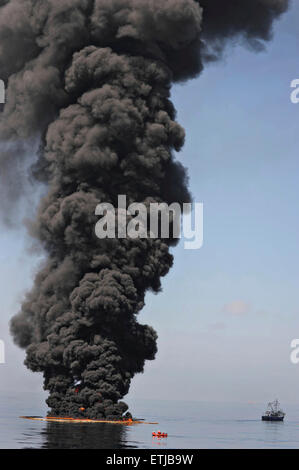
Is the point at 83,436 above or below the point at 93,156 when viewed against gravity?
below

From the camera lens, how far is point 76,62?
90375mm

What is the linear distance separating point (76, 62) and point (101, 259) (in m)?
20.4

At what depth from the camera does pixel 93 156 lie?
288 ft

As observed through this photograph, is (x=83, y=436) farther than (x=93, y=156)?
No

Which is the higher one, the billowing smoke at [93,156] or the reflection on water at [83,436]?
the billowing smoke at [93,156]

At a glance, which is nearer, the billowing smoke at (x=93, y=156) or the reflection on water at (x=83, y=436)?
the reflection on water at (x=83, y=436)

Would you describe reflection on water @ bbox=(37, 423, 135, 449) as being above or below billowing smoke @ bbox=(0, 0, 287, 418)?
below

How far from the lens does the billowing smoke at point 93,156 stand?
83.0m

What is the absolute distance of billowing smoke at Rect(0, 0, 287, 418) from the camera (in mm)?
83000

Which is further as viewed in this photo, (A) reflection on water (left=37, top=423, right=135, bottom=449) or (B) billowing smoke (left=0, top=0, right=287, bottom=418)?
(B) billowing smoke (left=0, top=0, right=287, bottom=418)
